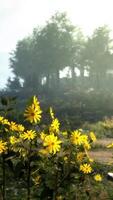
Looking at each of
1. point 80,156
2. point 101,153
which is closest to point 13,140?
point 80,156

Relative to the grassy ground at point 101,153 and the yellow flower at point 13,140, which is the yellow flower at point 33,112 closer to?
the yellow flower at point 13,140

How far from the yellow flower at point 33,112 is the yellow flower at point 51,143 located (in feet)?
1.20

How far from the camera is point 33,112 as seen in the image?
471 cm

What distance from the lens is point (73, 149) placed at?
18.7 feet

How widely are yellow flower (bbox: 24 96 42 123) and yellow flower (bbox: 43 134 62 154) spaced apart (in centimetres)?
37

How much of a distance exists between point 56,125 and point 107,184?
17.5ft

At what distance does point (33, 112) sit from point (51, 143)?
1.56 ft

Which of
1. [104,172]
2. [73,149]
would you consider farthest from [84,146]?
[104,172]

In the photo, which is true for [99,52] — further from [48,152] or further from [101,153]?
[48,152]

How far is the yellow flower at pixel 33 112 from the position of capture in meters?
4.69

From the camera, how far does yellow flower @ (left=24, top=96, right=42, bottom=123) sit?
15.4 feet

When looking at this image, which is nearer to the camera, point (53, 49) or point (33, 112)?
point (33, 112)

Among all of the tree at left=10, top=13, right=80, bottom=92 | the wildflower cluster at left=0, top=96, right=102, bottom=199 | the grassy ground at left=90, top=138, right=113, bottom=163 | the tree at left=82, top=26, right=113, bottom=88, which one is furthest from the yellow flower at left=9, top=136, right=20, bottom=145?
the tree at left=10, top=13, right=80, bottom=92

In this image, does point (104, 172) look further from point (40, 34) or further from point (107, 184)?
point (40, 34)
